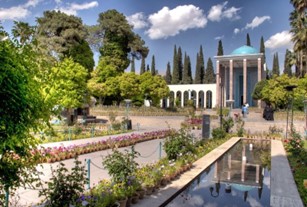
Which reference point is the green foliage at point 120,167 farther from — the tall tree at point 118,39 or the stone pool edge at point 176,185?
the tall tree at point 118,39

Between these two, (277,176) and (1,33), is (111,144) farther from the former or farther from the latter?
(1,33)

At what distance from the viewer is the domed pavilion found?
1913 inches

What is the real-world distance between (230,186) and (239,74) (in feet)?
169

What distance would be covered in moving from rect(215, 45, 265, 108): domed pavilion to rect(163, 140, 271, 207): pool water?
36656mm

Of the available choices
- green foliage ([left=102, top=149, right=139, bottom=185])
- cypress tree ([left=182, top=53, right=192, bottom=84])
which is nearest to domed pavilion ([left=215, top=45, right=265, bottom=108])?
cypress tree ([left=182, top=53, right=192, bottom=84])

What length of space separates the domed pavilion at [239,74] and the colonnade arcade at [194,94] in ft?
11.1

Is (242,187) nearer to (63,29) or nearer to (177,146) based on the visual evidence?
(177,146)

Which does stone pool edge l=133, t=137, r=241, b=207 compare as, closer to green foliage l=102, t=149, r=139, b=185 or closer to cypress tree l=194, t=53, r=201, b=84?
green foliage l=102, t=149, r=139, b=185

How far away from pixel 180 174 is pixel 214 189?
125cm

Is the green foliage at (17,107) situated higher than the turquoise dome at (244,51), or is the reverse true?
the turquoise dome at (244,51)

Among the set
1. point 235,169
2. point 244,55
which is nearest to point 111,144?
point 235,169

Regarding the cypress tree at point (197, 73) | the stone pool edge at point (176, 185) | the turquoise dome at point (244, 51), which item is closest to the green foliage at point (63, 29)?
the turquoise dome at point (244, 51)

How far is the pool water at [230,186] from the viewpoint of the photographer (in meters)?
7.27

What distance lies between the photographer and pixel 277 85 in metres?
38.9
